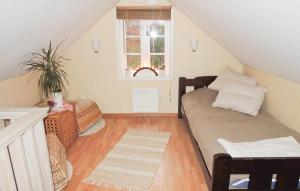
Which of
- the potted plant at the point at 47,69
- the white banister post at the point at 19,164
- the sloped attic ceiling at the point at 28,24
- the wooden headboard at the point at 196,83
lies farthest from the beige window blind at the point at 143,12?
the white banister post at the point at 19,164

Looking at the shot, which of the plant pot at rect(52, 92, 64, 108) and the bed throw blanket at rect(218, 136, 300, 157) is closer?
the bed throw blanket at rect(218, 136, 300, 157)

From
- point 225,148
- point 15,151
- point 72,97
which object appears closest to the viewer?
point 15,151

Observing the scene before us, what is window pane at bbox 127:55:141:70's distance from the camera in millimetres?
4043

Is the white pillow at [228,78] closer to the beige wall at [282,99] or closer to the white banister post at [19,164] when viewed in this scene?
the beige wall at [282,99]

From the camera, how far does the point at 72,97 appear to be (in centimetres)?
408

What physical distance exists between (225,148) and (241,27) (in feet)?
3.42

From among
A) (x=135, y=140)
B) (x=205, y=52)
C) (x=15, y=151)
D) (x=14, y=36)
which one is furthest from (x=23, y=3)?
(x=205, y=52)

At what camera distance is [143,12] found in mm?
3643

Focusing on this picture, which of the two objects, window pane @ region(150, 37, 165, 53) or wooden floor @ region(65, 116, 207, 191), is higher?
window pane @ region(150, 37, 165, 53)

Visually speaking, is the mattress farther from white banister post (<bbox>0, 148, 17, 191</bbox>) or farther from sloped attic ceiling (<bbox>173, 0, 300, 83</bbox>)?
white banister post (<bbox>0, 148, 17, 191</bbox>)

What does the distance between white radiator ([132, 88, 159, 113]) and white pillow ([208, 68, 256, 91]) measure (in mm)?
923

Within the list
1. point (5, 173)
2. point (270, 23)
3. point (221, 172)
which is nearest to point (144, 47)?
point (270, 23)

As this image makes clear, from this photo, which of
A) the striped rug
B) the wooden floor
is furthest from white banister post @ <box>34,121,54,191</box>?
the striped rug

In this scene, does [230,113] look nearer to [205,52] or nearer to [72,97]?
[205,52]
